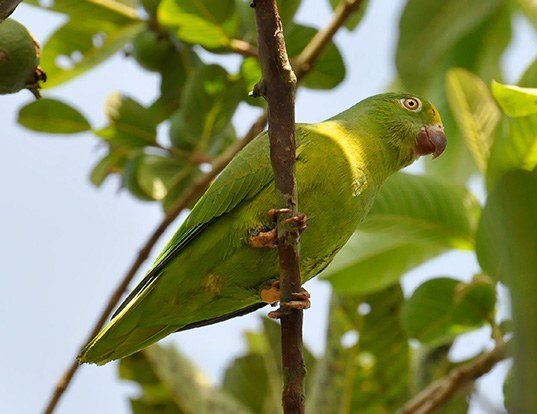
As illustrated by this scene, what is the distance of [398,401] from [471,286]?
1331 mm

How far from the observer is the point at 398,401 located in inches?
174

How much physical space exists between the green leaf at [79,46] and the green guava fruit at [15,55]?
1.63m

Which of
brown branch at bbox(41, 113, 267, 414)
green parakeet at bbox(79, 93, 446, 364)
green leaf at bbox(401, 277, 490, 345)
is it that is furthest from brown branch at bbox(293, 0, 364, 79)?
green leaf at bbox(401, 277, 490, 345)

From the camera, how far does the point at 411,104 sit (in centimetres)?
399

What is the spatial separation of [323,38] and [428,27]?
1246 millimetres

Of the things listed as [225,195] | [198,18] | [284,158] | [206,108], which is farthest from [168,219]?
[284,158]

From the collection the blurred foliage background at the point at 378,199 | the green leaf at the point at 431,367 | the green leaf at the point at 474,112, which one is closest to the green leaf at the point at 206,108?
the blurred foliage background at the point at 378,199

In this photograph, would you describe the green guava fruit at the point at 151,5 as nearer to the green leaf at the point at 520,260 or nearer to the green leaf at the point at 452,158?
the green leaf at the point at 452,158

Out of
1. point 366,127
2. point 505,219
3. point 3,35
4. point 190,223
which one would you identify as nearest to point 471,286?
point 366,127

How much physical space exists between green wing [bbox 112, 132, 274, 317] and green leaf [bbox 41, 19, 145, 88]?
50.1 inches

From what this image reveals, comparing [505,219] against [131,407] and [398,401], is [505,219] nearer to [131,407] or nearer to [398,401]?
[398,401]

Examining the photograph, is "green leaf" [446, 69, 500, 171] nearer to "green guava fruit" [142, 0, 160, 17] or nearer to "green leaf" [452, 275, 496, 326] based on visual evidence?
"green leaf" [452, 275, 496, 326]

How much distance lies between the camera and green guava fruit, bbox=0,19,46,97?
7.99 ft

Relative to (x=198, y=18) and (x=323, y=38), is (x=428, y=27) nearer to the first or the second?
(x=323, y=38)
